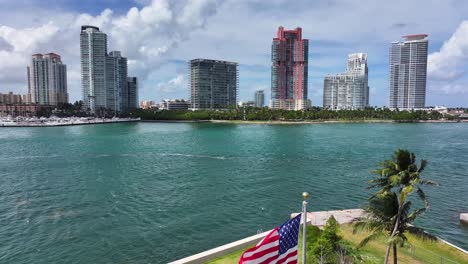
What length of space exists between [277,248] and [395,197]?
1165cm

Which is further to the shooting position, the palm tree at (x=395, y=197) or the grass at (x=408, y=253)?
the grass at (x=408, y=253)

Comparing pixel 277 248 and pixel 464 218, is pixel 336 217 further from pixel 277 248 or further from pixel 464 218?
pixel 277 248

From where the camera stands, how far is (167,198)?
46062 millimetres

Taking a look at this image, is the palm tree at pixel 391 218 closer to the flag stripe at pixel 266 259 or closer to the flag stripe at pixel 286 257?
the flag stripe at pixel 286 257

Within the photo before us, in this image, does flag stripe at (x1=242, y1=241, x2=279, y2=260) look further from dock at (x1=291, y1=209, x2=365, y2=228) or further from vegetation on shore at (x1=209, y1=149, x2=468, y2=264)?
dock at (x1=291, y1=209, x2=365, y2=228)

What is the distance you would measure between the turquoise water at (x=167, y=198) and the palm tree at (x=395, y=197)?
52.7 ft

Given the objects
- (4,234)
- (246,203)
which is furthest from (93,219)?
(246,203)

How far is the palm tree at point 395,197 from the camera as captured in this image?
18297 millimetres

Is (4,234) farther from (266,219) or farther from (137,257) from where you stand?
(266,219)

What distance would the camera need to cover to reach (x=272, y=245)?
11.0 meters

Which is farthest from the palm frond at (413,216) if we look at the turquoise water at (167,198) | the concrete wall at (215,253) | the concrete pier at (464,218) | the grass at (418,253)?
the concrete pier at (464,218)

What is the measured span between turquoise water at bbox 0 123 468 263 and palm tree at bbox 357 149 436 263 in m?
16.1

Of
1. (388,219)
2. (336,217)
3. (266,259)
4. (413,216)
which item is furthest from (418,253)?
(266,259)

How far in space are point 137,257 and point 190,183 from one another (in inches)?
1084
